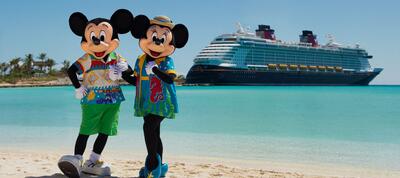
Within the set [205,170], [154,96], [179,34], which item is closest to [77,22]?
[179,34]

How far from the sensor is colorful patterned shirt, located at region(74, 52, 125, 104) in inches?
166

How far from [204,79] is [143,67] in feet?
184

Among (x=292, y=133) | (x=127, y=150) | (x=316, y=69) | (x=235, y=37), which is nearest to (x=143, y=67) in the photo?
(x=127, y=150)

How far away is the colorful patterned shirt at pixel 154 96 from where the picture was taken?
402 cm

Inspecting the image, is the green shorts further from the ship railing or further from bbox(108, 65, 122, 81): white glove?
the ship railing

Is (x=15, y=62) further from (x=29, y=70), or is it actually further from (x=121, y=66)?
(x=121, y=66)

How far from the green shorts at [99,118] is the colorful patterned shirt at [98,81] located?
5 centimetres

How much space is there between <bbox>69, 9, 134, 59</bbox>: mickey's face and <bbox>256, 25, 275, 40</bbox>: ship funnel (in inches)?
2793

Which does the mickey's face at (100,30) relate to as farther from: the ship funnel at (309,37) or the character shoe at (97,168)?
the ship funnel at (309,37)

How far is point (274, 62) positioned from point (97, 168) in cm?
6295

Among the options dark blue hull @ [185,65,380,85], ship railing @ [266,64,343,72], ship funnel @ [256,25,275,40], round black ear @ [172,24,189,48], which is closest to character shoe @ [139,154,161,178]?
round black ear @ [172,24,189,48]

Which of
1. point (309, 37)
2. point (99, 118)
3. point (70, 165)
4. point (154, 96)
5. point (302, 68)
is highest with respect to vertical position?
point (309, 37)

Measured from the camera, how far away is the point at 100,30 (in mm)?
4254

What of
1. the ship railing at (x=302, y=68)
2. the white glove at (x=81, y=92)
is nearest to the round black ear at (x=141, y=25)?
the white glove at (x=81, y=92)
